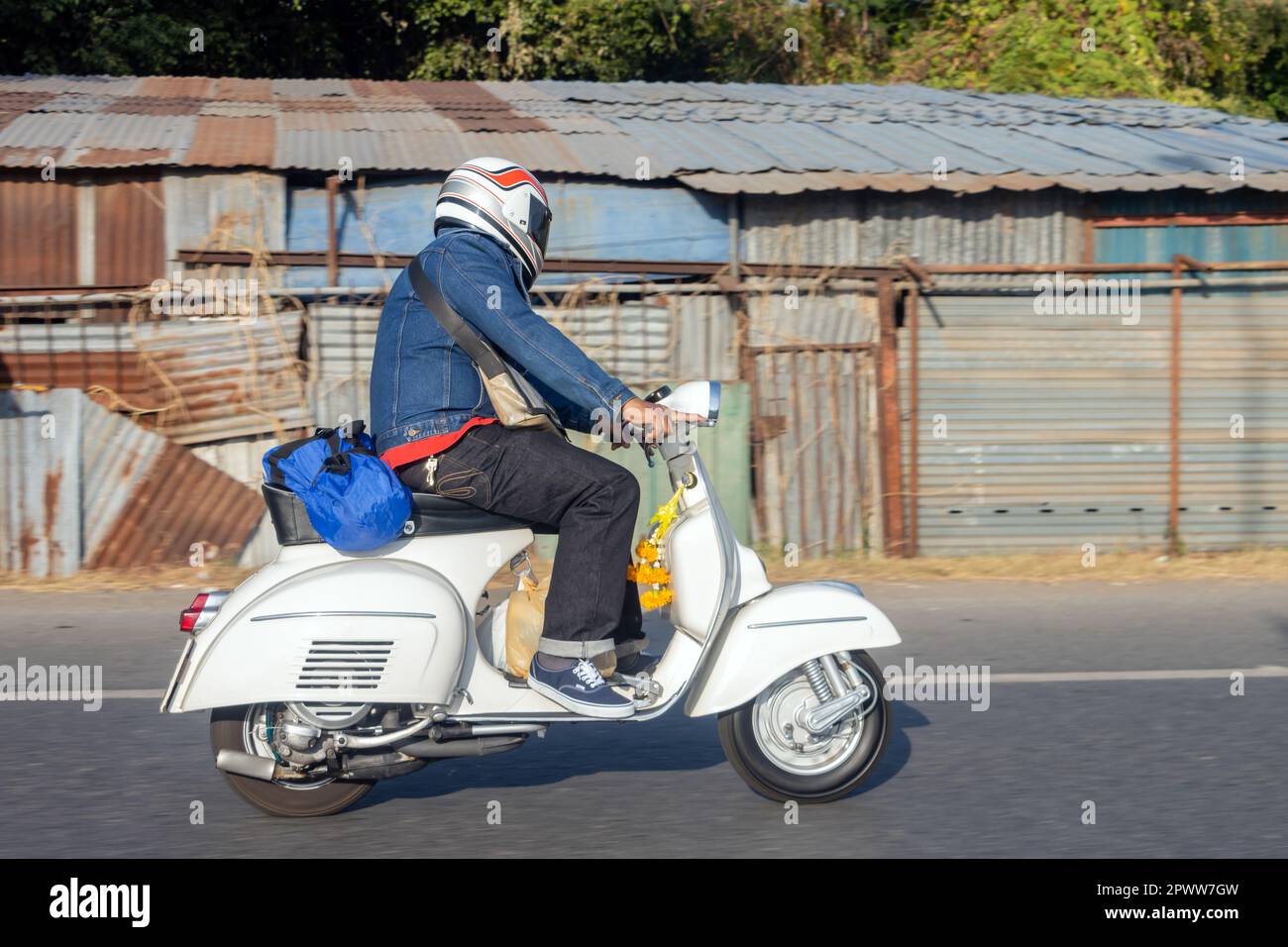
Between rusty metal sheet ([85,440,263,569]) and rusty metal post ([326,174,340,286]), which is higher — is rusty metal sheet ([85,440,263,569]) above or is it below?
below

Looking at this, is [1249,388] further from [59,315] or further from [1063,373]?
[59,315]

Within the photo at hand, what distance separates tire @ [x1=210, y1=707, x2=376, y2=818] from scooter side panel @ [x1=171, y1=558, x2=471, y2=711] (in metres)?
0.20

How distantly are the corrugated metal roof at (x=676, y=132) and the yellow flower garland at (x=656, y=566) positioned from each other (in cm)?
701

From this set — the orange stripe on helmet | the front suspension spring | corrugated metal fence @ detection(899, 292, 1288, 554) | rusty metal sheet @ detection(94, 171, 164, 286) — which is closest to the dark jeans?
the front suspension spring

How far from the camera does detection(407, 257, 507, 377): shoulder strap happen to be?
4.41 m

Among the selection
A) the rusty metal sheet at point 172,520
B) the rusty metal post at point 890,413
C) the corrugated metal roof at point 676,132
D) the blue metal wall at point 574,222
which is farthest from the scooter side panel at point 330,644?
the corrugated metal roof at point 676,132

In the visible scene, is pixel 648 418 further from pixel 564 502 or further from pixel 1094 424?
pixel 1094 424

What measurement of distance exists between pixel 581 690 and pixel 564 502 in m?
0.55

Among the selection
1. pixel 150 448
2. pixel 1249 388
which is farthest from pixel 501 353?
pixel 1249 388

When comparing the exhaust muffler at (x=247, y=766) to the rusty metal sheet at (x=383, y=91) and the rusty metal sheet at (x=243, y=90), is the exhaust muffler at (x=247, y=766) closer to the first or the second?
the rusty metal sheet at (x=243, y=90)

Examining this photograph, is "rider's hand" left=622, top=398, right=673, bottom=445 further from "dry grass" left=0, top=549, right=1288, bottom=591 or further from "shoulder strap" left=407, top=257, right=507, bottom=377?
"dry grass" left=0, top=549, right=1288, bottom=591

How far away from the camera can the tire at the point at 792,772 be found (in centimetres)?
461

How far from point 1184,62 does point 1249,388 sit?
12.1 m
